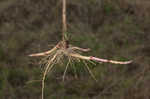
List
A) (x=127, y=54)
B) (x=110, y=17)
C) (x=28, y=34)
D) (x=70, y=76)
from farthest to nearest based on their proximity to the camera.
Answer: (x=110, y=17) < (x=28, y=34) < (x=127, y=54) < (x=70, y=76)

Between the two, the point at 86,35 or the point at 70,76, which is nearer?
the point at 70,76

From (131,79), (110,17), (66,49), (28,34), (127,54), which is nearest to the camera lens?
(66,49)

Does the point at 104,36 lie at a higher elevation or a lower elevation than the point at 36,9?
lower

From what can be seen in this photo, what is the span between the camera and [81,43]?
1611 mm

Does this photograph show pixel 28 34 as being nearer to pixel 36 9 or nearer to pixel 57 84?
pixel 36 9

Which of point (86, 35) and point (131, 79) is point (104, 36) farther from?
point (131, 79)

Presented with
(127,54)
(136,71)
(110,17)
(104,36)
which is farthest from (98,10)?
(136,71)

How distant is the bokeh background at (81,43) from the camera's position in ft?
4.75

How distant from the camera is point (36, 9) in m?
1.96

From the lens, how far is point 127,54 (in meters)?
1.66

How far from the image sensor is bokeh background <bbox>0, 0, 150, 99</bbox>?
4.75ft

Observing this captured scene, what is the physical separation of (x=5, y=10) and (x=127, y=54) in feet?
3.15

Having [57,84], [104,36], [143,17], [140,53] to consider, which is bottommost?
[57,84]

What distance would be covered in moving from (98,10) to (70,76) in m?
0.72
